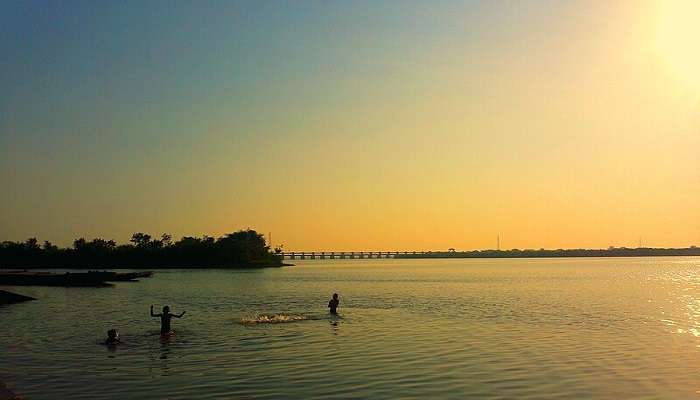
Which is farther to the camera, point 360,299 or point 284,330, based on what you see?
point 360,299

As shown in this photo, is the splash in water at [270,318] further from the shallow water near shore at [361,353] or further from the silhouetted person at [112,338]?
the silhouetted person at [112,338]

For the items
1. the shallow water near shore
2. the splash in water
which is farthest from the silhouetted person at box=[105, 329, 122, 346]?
the splash in water

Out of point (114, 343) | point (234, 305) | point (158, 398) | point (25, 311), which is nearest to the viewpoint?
point (158, 398)

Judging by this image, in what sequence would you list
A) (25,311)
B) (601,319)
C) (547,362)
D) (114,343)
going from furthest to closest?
(25,311)
(601,319)
(114,343)
(547,362)

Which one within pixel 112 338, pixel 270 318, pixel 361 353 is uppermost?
pixel 112 338

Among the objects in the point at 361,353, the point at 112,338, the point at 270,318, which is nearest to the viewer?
the point at 361,353

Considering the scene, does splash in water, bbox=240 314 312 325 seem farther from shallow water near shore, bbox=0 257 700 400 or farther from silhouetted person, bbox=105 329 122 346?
silhouetted person, bbox=105 329 122 346

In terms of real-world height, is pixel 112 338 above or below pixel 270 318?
above

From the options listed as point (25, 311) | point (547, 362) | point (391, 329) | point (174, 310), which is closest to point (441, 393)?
point (547, 362)

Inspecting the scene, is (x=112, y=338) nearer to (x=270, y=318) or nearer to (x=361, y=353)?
(x=361, y=353)

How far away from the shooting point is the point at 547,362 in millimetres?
29391

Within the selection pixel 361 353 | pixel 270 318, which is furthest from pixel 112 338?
pixel 270 318

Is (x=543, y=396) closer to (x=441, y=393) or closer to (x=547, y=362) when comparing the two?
(x=441, y=393)

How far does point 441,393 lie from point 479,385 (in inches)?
81.8
